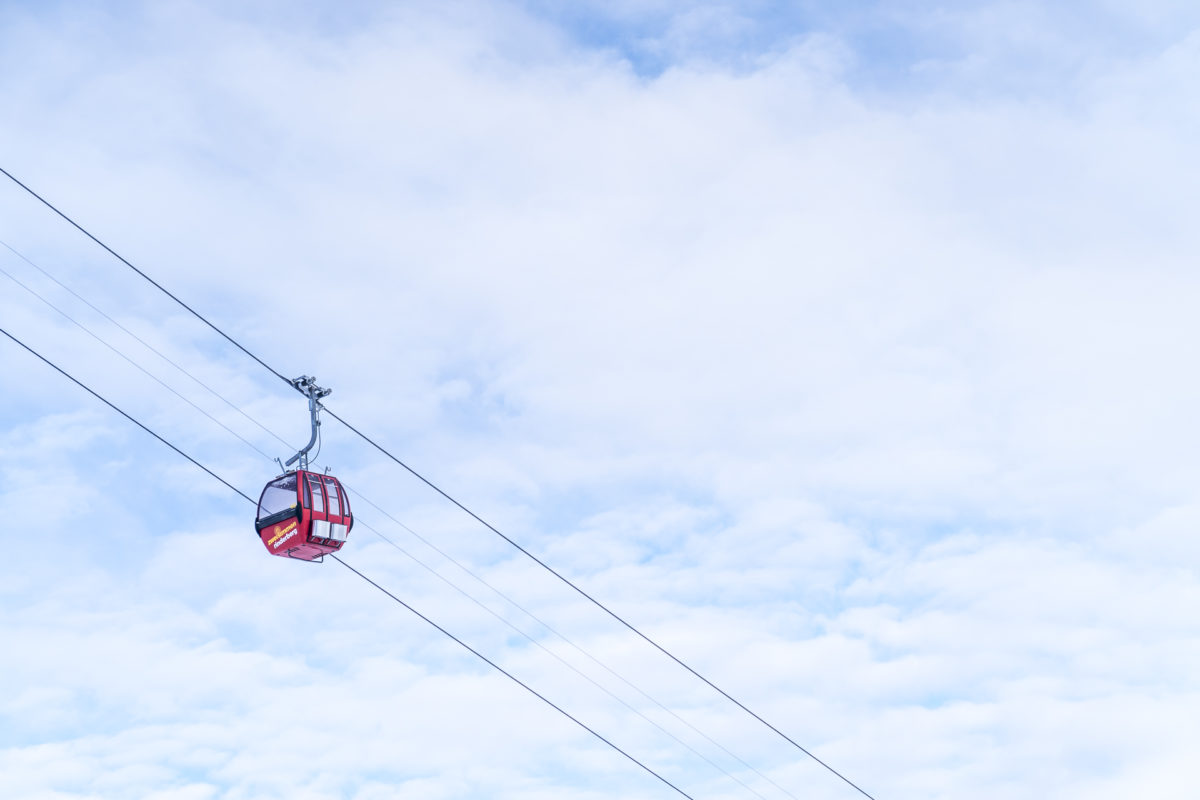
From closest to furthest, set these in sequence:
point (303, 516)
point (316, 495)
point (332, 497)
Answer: point (303, 516)
point (316, 495)
point (332, 497)

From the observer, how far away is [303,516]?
31.1 meters

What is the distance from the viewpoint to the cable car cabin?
3128 centimetres

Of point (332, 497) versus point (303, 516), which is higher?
point (332, 497)

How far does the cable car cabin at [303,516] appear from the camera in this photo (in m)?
31.3

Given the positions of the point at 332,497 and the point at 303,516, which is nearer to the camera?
the point at 303,516

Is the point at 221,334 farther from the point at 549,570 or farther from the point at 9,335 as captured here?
the point at 549,570

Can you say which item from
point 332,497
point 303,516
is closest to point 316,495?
point 332,497

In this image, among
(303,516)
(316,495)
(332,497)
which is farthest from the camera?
(332,497)

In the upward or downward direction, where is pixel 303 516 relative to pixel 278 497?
downward

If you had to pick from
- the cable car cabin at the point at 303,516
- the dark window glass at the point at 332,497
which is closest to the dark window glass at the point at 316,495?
the cable car cabin at the point at 303,516

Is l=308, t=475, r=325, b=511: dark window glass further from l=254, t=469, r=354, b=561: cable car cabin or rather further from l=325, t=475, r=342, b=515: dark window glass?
l=325, t=475, r=342, b=515: dark window glass

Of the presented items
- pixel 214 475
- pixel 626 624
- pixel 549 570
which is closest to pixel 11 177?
pixel 214 475

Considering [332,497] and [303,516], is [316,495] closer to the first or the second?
[332,497]

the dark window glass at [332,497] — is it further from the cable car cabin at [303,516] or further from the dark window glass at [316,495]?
the dark window glass at [316,495]
